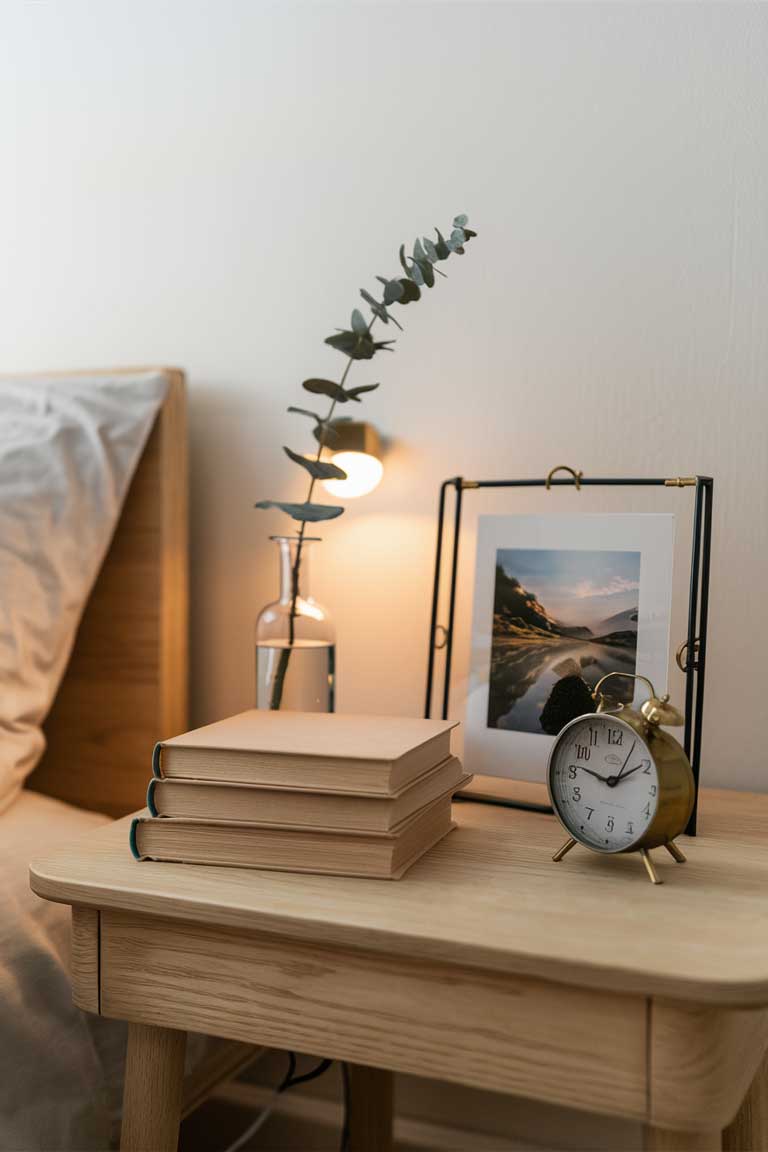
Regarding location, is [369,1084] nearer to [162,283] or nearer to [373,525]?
[373,525]

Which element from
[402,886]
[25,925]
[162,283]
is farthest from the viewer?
[162,283]

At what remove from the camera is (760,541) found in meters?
1.01

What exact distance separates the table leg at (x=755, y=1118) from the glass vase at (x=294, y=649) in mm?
528

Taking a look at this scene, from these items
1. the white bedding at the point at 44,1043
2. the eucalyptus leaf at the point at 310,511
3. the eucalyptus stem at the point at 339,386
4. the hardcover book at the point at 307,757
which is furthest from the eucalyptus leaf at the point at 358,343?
the white bedding at the point at 44,1043

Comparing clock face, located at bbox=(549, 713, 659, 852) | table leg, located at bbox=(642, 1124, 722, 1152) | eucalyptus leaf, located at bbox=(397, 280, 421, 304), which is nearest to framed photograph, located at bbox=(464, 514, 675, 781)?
clock face, located at bbox=(549, 713, 659, 852)

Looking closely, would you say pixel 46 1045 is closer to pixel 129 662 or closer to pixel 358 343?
pixel 129 662

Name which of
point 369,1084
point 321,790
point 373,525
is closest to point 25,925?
point 321,790

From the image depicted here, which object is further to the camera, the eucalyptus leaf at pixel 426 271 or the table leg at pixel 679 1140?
the eucalyptus leaf at pixel 426 271

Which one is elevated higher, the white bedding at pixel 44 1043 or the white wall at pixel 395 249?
the white wall at pixel 395 249

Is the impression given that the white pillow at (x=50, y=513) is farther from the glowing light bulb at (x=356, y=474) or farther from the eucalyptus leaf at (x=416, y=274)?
the eucalyptus leaf at (x=416, y=274)

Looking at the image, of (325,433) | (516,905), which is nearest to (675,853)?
(516,905)

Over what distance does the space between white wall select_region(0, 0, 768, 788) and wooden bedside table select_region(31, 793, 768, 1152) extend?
424 mm

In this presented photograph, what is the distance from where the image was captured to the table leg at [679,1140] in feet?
1.94

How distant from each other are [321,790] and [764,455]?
25.0 inches
